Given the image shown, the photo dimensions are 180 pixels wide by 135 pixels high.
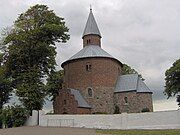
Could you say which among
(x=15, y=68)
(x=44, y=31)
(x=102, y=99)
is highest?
(x=44, y=31)

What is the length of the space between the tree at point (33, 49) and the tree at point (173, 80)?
16625mm

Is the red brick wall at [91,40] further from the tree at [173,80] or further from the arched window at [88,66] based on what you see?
the tree at [173,80]

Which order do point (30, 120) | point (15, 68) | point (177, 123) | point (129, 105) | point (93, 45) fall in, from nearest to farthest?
point (177, 123), point (30, 120), point (15, 68), point (129, 105), point (93, 45)

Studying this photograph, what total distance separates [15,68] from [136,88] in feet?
60.1

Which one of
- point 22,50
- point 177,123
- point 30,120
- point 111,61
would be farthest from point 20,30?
point 177,123

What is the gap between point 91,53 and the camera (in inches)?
2047

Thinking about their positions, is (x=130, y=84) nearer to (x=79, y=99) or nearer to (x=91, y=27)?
(x=79, y=99)

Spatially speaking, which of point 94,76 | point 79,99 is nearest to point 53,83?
point 79,99

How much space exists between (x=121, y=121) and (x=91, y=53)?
18.1 metres

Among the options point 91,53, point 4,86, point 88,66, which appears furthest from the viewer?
point 91,53

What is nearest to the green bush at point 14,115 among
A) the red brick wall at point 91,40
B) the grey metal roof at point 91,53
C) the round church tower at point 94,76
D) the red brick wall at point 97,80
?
the round church tower at point 94,76

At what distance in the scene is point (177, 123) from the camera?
33375 millimetres

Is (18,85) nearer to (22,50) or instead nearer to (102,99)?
(22,50)

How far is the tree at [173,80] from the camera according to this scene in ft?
158
